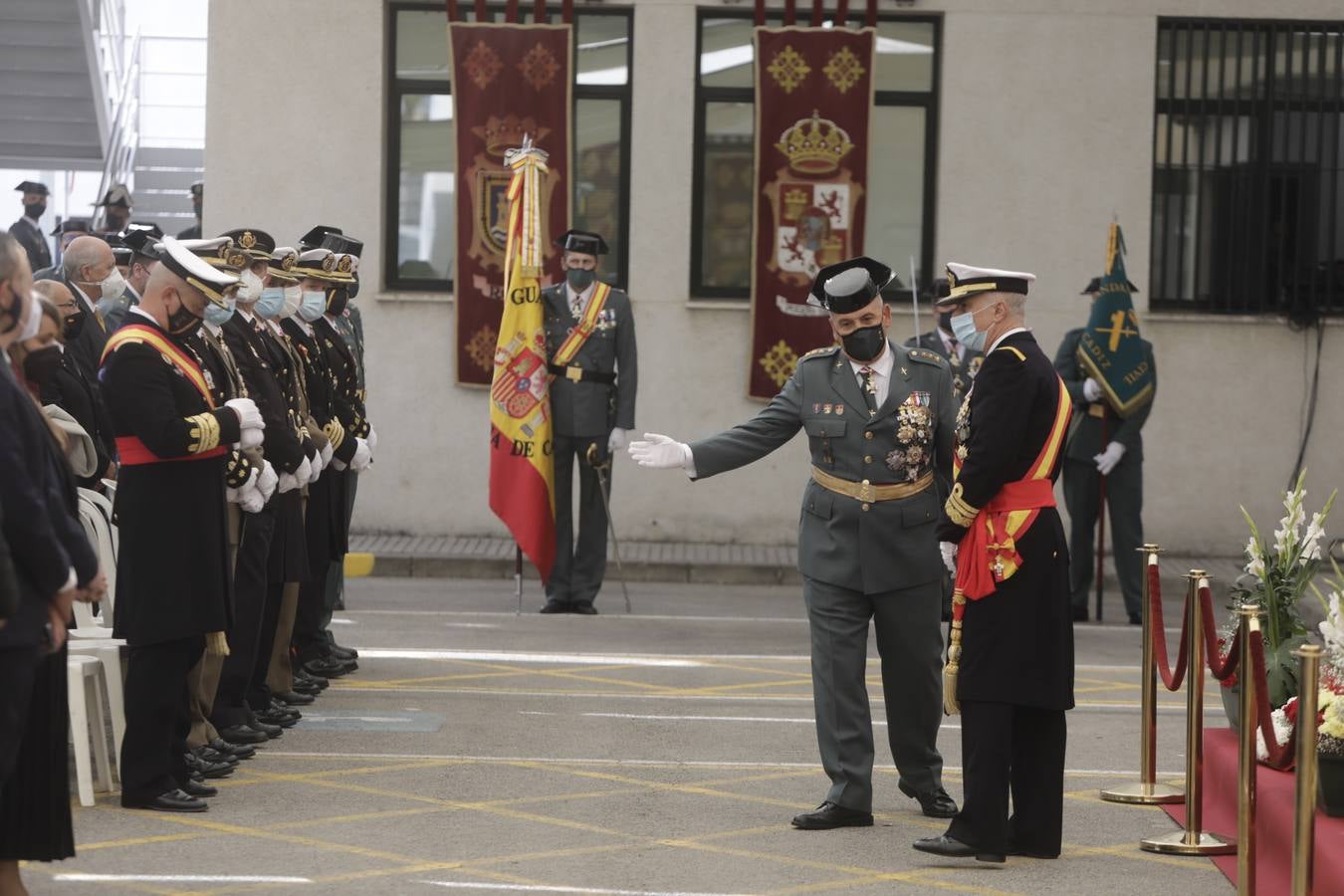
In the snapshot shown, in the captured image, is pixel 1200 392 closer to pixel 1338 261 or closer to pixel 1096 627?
pixel 1338 261

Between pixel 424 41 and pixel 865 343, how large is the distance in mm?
10176

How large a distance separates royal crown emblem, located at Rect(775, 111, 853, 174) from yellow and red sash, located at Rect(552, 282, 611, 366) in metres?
3.53

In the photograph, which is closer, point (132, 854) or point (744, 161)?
point (132, 854)

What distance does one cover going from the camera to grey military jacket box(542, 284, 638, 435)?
13898 mm

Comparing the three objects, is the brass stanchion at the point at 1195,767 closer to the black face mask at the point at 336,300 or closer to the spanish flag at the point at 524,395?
the black face mask at the point at 336,300

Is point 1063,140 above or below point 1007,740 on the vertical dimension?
above

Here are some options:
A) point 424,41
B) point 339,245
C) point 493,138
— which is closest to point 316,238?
point 339,245

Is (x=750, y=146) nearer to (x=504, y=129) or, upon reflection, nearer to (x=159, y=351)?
(x=504, y=129)

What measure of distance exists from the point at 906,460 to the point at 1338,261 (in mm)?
10558

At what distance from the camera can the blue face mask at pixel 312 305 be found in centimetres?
1043

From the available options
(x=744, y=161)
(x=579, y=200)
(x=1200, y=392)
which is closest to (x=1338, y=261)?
(x=1200, y=392)

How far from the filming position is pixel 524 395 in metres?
13.8

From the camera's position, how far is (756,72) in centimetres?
1675

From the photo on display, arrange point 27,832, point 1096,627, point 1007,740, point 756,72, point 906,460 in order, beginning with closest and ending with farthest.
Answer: point 27,832, point 1007,740, point 906,460, point 1096,627, point 756,72
